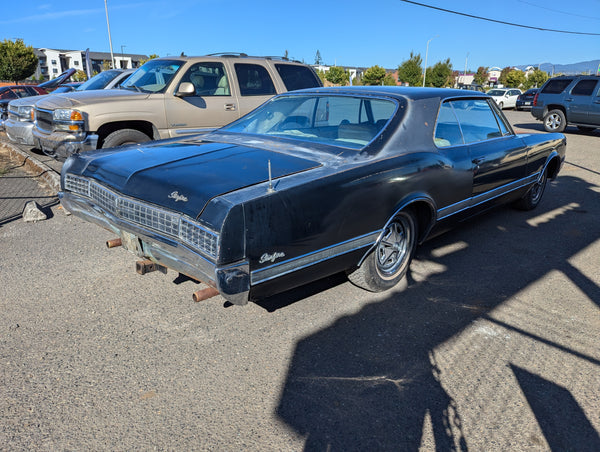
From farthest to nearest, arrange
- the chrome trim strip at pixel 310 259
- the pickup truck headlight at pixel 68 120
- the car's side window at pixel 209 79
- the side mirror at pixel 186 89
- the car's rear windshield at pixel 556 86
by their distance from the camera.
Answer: the car's rear windshield at pixel 556 86
the car's side window at pixel 209 79
the side mirror at pixel 186 89
the pickup truck headlight at pixel 68 120
the chrome trim strip at pixel 310 259

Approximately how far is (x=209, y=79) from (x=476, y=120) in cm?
427

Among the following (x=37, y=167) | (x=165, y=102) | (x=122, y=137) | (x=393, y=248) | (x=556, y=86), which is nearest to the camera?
(x=393, y=248)

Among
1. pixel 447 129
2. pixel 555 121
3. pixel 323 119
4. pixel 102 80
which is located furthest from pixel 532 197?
pixel 555 121

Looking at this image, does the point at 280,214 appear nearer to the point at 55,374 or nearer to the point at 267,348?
the point at 267,348

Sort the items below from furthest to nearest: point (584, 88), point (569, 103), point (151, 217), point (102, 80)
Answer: point (569, 103) < point (584, 88) < point (102, 80) < point (151, 217)

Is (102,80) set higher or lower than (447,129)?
lower

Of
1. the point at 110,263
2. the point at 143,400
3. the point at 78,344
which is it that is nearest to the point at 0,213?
the point at 110,263

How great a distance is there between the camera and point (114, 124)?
614 centimetres

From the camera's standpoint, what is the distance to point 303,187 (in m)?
2.56

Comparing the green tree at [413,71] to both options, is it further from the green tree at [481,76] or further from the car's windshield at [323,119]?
the car's windshield at [323,119]

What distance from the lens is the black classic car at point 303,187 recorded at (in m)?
2.39

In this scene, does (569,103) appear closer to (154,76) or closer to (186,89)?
(186,89)

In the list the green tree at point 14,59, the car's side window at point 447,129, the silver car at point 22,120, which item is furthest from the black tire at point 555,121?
the green tree at point 14,59

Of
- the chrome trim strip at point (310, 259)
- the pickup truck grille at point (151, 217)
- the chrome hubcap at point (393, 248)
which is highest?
the pickup truck grille at point (151, 217)
